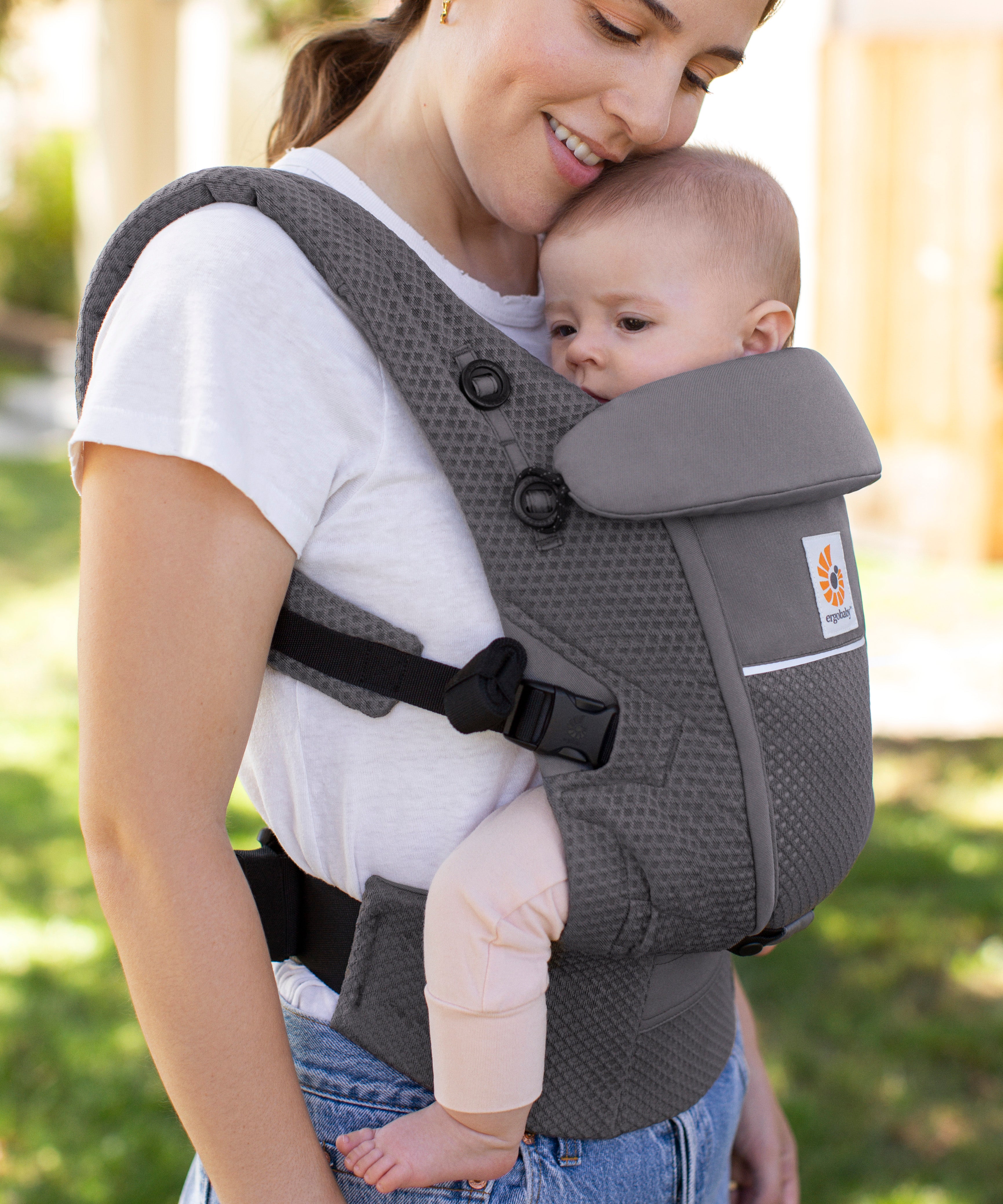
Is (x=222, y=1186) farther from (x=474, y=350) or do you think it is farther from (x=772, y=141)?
(x=772, y=141)

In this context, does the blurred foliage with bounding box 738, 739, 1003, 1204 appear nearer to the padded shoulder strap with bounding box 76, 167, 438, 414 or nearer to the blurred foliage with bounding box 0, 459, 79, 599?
the padded shoulder strap with bounding box 76, 167, 438, 414

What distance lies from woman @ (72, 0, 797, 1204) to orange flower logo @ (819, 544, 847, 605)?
15.0 inches

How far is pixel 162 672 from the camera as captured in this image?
1.00 m

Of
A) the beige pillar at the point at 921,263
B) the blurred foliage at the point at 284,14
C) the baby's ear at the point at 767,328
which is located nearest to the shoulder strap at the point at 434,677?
the baby's ear at the point at 767,328

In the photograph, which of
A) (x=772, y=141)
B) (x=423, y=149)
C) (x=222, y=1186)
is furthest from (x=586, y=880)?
(x=772, y=141)

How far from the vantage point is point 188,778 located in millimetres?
1022

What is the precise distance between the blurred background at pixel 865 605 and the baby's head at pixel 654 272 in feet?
2.23

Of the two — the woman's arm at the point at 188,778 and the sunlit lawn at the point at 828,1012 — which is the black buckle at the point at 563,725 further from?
the sunlit lawn at the point at 828,1012

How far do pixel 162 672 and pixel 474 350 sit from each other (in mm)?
425

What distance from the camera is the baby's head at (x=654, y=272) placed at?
1.48m

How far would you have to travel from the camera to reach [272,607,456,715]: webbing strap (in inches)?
44.2

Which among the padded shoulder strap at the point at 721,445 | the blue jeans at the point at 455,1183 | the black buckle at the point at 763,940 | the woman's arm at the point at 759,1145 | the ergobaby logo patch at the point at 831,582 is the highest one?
the padded shoulder strap at the point at 721,445

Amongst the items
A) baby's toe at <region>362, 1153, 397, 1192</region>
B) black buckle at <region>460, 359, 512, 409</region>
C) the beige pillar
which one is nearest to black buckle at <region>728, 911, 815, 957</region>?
baby's toe at <region>362, 1153, 397, 1192</region>

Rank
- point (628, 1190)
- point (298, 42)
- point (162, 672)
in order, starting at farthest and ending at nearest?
point (298, 42)
point (628, 1190)
point (162, 672)
